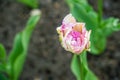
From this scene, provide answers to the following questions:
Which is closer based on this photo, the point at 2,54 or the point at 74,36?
the point at 74,36

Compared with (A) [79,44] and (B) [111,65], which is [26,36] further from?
(A) [79,44]

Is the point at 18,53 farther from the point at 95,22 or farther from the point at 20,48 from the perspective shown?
the point at 95,22

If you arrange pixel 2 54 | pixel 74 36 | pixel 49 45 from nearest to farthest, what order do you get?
pixel 74 36
pixel 2 54
pixel 49 45

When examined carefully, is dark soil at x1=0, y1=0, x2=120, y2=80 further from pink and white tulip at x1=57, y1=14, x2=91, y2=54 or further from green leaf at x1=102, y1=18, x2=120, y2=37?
pink and white tulip at x1=57, y1=14, x2=91, y2=54

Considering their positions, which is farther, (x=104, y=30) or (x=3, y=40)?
(x=3, y=40)

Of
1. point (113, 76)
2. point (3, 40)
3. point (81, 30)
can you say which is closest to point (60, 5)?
point (3, 40)

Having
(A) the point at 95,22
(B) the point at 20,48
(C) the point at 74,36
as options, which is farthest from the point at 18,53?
(C) the point at 74,36

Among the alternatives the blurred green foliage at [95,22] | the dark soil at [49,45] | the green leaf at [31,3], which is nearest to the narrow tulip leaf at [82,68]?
the blurred green foliage at [95,22]
